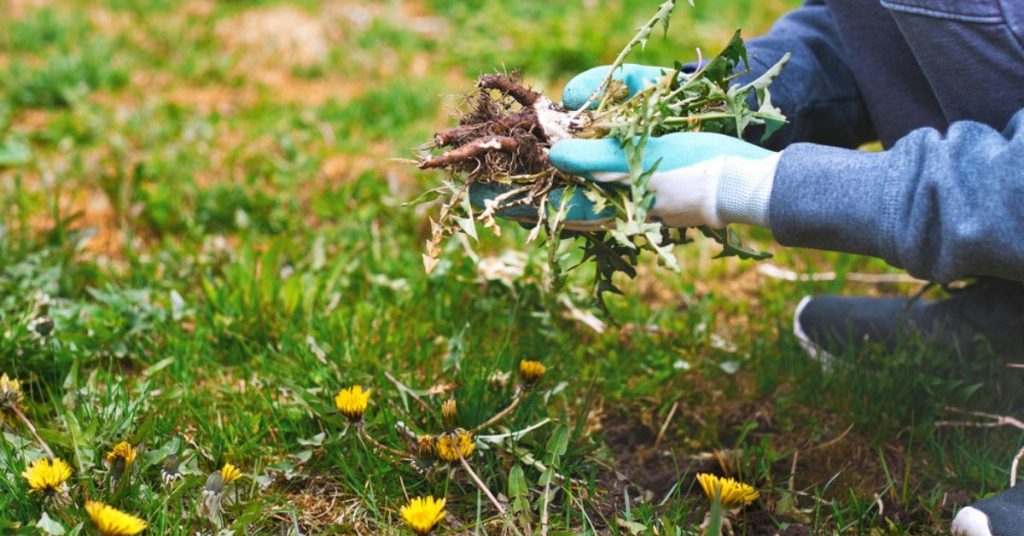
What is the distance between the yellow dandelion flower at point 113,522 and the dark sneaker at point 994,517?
1.22m

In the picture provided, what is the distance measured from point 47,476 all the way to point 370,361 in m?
0.69

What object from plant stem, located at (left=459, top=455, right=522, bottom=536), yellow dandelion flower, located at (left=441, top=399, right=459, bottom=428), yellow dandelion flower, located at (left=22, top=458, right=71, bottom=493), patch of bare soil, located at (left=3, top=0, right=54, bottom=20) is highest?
yellow dandelion flower, located at (left=22, top=458, right=71, bottom=493)

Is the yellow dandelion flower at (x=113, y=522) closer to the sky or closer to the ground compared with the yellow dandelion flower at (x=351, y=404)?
closer to the sky

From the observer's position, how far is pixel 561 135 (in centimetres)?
172

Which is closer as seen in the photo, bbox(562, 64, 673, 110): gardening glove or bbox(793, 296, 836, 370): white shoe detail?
bbox(562, 64, 673, 110): gardening glove

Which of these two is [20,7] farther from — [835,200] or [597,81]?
[835,200]

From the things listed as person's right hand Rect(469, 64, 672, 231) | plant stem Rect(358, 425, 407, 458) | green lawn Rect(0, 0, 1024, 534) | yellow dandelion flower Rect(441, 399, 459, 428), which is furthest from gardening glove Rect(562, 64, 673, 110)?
plant stem Rect(358, 425, 407, 458)

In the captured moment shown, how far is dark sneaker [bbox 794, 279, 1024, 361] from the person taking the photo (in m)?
2.16

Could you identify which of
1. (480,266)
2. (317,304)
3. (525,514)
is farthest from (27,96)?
(525,514)

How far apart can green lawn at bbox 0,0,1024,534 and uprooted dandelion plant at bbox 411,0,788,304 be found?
0.41 feet

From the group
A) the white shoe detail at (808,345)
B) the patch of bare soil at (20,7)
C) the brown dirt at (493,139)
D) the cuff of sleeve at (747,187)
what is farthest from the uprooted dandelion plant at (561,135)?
the patch of bare soil at (20,7)

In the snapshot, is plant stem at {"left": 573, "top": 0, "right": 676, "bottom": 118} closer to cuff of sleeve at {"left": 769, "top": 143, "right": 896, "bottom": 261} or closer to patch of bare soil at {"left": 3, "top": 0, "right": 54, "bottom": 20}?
cuff of sleeve at {"left": 769, "top": 143, "right": 896, "bottom": 261}

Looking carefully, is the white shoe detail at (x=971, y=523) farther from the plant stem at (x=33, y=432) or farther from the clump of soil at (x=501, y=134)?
the plant stem at (x=33, y=432)

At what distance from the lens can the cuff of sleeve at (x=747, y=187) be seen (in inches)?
60.7
